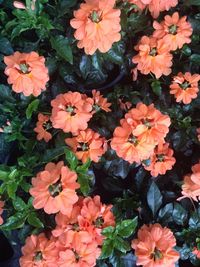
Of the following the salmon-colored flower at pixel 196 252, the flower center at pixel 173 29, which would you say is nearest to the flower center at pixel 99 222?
the salmon-colored flower at pixel 196 252

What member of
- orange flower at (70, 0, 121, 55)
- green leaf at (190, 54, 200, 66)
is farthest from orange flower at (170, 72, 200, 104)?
orange flower at (70, 0, 121, 55)

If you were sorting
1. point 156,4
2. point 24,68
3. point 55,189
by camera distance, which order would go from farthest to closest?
point 156,4, point 24,68, point 55,189

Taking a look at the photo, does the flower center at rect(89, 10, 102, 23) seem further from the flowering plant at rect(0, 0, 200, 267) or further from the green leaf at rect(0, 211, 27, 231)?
the green leaf at rect(0, 211, 27, 231)

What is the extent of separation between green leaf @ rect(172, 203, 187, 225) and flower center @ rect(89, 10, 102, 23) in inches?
21.9

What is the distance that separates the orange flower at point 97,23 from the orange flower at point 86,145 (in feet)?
0.71

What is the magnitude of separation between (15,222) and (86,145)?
271 mm

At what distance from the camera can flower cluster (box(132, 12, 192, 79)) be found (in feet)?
3.84

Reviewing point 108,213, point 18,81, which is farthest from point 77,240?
point 18,81

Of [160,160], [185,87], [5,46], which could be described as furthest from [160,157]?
[5,46]

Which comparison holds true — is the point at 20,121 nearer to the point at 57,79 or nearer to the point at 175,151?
the point at 57,79

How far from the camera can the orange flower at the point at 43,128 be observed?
3.97 ft

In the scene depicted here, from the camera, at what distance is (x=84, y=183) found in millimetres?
1073

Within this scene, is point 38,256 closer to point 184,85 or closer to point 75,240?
point 75,240

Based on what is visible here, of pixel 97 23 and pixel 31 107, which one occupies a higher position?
pixel 97 23
